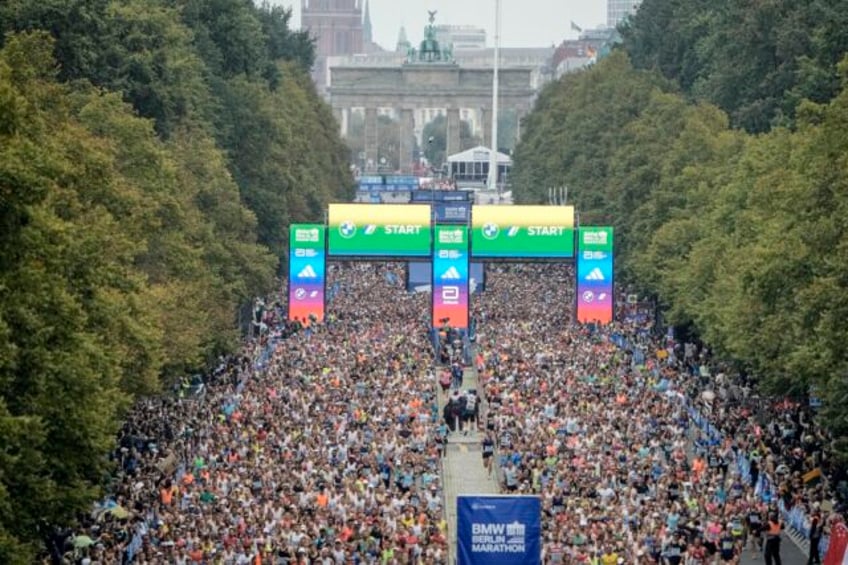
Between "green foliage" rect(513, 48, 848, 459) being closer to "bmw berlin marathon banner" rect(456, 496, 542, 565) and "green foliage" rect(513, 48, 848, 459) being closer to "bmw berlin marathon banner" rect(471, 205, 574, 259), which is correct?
"bmw berlin marathon banner" rect(471, 205, 574, 259)

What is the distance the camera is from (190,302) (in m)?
71.3

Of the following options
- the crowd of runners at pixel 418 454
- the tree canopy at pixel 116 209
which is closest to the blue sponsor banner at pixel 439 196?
the tree canopy at pixel 116 209

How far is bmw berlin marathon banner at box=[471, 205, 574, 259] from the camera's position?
9238cm

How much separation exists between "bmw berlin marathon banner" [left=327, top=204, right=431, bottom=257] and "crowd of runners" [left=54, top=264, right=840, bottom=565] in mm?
2703

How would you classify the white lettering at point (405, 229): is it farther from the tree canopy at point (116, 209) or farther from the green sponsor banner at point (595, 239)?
the green sponsor banner at point (595, 239)

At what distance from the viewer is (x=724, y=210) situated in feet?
284

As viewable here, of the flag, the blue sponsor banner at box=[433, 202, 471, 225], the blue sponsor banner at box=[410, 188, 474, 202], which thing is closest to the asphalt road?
the flag

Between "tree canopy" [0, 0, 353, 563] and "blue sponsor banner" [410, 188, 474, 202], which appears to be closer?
"tree canopy" [0, 0, 353, 563]

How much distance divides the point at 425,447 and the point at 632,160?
2212 inches

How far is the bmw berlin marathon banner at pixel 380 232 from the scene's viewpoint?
302ft

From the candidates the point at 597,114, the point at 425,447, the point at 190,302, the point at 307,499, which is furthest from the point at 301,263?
the point at 597,114

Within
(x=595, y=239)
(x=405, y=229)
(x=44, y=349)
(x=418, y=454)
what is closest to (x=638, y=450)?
(x=418, y=454)

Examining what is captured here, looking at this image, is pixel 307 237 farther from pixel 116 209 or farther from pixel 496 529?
pixel 496 529

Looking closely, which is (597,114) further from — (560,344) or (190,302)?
(190,302)
